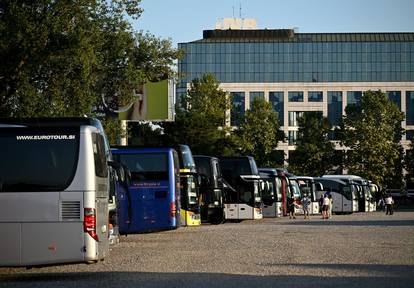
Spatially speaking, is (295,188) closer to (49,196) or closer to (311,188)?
(311,188)

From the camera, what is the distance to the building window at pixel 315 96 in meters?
138

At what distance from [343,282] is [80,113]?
72.8ft

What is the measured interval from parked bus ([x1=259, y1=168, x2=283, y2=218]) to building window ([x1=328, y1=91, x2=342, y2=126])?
254ft

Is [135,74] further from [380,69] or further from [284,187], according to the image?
[380,69]

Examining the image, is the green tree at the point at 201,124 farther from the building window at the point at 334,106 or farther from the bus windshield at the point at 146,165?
the building window at the point at 334,106

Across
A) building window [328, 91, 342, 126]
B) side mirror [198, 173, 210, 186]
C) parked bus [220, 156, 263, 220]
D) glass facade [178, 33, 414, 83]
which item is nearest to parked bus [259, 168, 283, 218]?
parked bus [220, 156, 263, 220]

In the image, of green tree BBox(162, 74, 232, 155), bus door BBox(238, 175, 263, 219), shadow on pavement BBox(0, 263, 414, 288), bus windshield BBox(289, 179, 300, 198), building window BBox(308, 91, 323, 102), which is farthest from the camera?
building window BBox(308, 91, 323, 102)

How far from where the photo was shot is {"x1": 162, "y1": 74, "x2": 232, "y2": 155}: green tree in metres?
81.2

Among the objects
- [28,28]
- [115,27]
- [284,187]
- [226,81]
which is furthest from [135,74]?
[226,81]

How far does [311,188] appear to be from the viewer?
73.6 meters

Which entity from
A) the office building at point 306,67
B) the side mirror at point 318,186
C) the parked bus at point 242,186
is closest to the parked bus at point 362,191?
the side mirror at point 318,186

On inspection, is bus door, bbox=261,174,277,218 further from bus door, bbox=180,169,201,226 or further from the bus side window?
the bus side window

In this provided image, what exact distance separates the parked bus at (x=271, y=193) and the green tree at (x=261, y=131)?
35652 millimetres

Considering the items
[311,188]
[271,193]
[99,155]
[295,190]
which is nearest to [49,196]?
[99,155]
